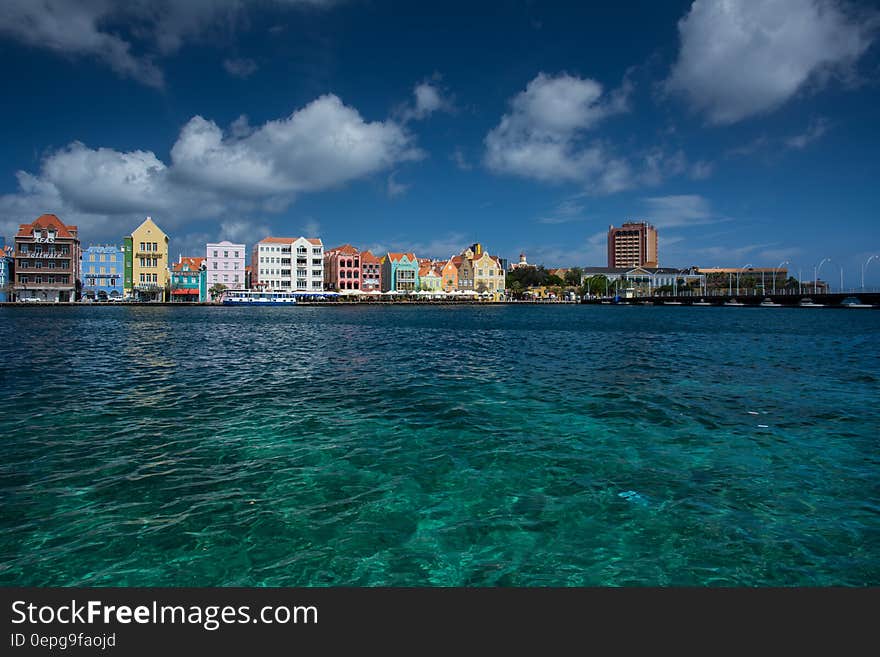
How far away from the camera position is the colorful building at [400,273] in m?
153

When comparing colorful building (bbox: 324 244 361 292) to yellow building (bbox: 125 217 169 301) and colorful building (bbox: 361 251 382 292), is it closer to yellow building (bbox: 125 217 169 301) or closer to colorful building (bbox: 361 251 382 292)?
colorful building (bbox: 361 251 382 292)

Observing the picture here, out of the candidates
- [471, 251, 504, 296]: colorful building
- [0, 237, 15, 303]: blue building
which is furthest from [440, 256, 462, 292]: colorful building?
[0, 237, 15, 303]: blue building

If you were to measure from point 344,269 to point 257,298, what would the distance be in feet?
94.4

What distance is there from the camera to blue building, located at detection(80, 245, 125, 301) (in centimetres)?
12019

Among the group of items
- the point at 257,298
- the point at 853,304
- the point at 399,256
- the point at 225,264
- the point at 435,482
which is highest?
the point at 399,256

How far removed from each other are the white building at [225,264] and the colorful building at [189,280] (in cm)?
166

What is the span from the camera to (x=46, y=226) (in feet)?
372

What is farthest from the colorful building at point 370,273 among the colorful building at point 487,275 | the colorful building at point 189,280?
the colorful building at point 189,280

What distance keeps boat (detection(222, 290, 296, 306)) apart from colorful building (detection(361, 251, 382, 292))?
2545 centimetres

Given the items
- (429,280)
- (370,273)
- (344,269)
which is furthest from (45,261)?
(429,280)

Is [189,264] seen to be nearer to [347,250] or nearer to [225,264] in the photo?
[225,264]

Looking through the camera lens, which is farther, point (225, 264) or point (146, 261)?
point (225, 264)

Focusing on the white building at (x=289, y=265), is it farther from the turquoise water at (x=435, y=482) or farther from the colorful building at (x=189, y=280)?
the turquoise water at (x=435, y=482)

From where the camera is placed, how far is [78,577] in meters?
6.03
